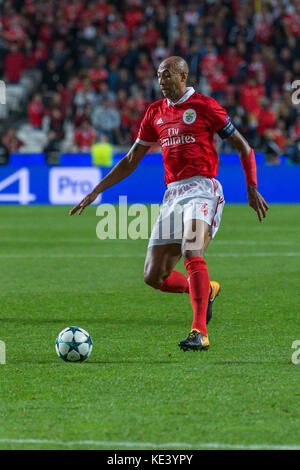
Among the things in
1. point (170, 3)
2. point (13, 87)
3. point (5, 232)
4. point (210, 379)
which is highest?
point (170, 3)

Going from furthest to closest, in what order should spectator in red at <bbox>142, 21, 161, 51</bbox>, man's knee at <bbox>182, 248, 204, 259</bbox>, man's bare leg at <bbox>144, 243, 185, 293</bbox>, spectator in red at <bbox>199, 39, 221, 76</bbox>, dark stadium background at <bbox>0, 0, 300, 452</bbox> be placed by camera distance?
spectator in red at <bbox>142, 21, 161, 51</bbox> < spectator in red at <bbox>199, 39, 221, 76</bbox> < man's bare leg at <bbox>144, 243, 185, 293</bbox> < man's knee at <bbox>182, 248, 204, 259</bbox> < dark stadium background at <bbox>0, 0, 300, 452</bbox>

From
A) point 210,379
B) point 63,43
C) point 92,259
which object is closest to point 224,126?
point 210,379

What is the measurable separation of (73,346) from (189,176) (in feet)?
5.12

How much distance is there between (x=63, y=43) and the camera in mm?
26031

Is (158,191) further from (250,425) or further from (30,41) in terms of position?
(250,425)

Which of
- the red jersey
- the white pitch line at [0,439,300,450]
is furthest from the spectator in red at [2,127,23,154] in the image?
the white pitch line at [0,439,300,450]

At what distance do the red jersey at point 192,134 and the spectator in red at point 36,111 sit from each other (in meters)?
17.9

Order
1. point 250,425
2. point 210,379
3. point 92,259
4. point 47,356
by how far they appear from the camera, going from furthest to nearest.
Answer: point 92,259 < point 47,356 < point 210,379 < point 250,425

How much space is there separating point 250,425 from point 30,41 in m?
23.2

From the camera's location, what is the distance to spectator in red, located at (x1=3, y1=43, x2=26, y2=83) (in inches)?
989

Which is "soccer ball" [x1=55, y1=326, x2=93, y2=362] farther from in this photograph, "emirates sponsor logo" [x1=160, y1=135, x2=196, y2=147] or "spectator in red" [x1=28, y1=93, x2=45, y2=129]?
"spectator in red" [x1=28, y1=93, x2=45, y2=129]

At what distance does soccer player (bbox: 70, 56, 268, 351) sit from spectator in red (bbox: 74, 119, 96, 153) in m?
16.8

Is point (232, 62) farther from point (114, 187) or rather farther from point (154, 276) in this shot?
point (154, 276)

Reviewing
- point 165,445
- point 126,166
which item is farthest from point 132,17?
point 165,445
